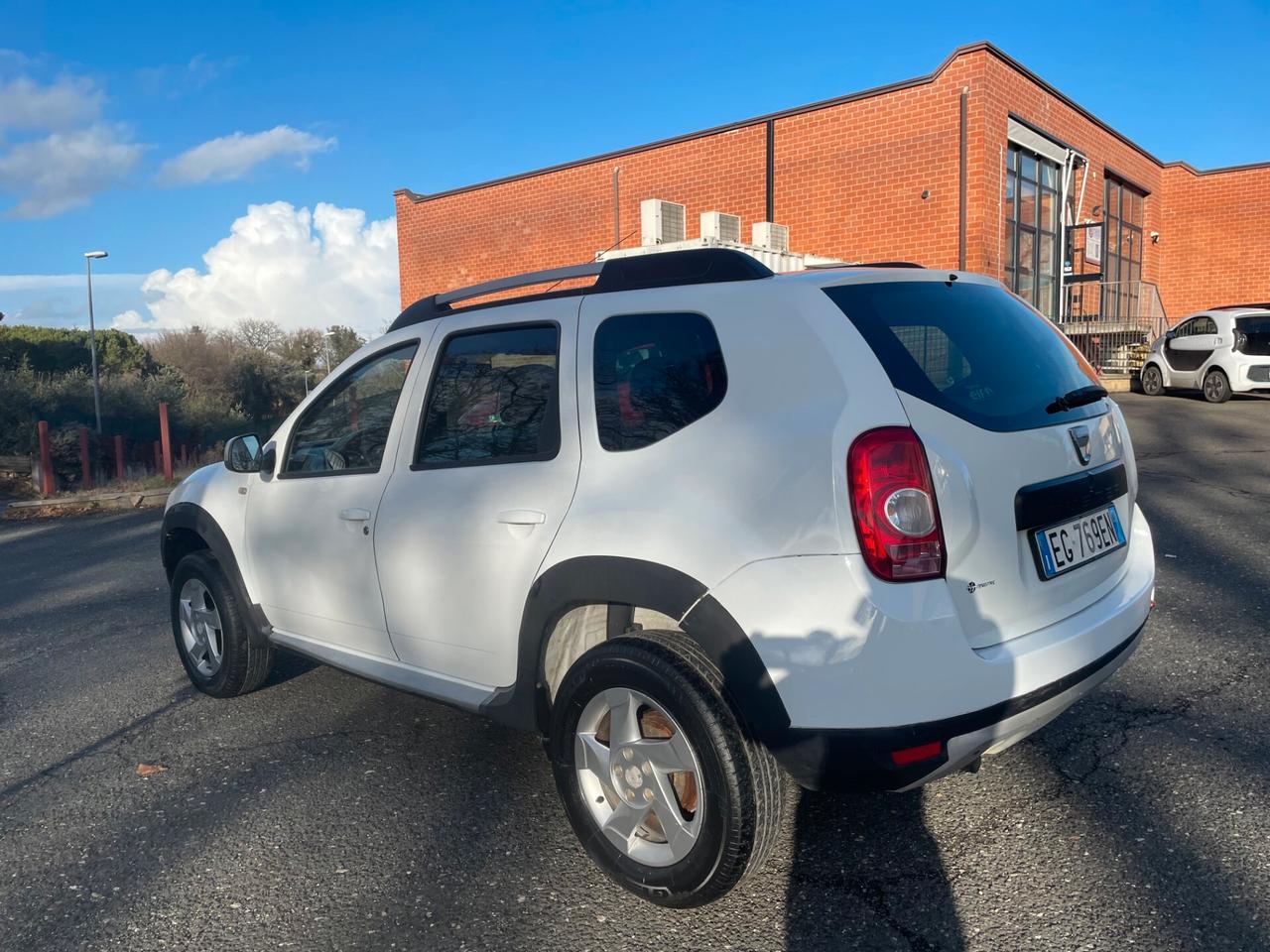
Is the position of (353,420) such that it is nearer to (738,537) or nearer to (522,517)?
(522,517)

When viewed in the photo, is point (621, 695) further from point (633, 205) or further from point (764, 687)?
point (633, 205)

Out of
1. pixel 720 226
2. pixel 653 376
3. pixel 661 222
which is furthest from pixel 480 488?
pixel 661 222

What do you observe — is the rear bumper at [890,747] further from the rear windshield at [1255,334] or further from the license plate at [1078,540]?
the rear windshield at [1255,334]

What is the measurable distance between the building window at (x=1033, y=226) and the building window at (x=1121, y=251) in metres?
3.69

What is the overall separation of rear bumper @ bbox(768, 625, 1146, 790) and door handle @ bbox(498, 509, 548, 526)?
980 mm

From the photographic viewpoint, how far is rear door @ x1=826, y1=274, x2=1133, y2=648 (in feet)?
8.18

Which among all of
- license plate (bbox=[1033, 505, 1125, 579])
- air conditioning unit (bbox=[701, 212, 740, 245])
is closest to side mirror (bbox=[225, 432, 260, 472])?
license plate (bbox=[1033, 505, 1125, 579])

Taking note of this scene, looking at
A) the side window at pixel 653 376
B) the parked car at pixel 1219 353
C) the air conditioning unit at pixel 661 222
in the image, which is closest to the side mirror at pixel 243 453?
the side window at pixel 653 376

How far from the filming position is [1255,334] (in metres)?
17.4

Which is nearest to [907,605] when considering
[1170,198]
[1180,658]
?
[1180,658]

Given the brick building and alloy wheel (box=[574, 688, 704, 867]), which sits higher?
the brick building

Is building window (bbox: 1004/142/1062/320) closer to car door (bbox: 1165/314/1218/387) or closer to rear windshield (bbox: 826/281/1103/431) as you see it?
car door (bbox: 1165/314/1218/387)

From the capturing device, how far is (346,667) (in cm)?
384

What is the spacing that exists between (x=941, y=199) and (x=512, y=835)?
62.9ft
